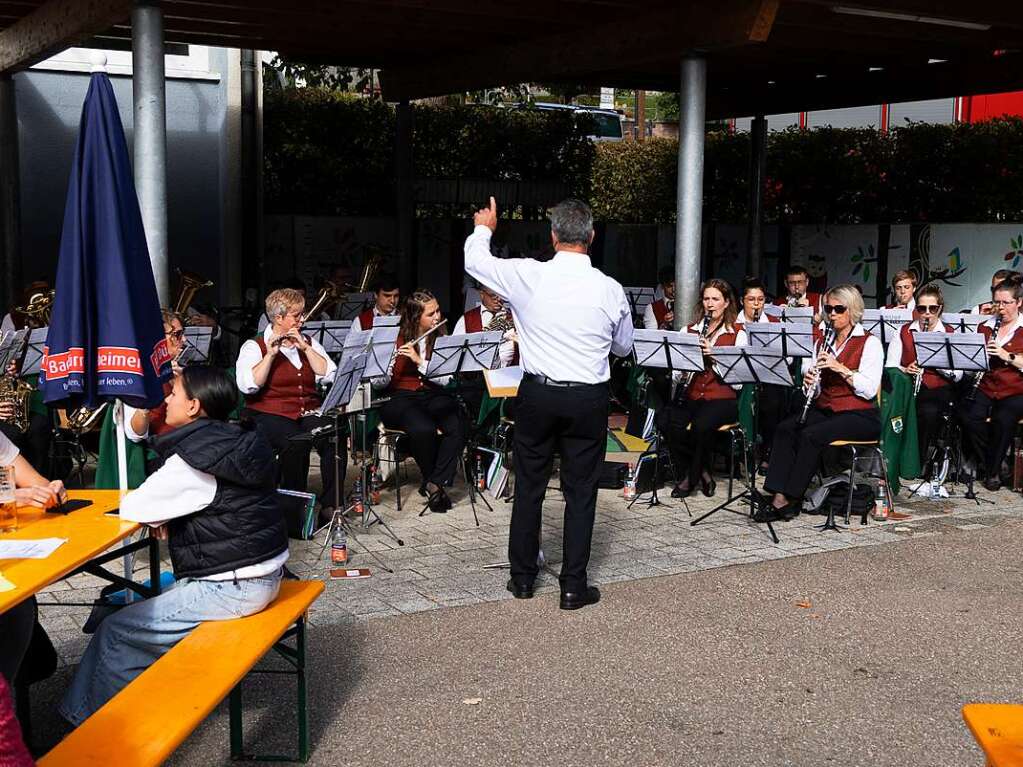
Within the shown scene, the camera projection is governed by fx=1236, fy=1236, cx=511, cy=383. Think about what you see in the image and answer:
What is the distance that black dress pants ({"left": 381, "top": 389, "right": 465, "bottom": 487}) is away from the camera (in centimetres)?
849

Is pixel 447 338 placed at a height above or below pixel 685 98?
below

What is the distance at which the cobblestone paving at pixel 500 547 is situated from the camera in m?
6.25

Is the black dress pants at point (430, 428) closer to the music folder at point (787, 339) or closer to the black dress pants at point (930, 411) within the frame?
the music folder at point (787, 339)

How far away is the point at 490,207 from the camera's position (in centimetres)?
593

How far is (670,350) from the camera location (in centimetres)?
863

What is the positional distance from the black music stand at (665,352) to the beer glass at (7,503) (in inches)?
190

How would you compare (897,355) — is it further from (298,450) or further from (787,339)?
(298,450)

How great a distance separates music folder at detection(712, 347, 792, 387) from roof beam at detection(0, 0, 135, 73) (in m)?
4.85

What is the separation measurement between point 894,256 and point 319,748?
14651 millimetres

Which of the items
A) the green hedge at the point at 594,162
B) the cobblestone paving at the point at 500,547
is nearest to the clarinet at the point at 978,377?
the cobblestone paving at the point at 500,547

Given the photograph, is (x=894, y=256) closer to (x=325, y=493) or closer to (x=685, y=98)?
(x=685, y=98)

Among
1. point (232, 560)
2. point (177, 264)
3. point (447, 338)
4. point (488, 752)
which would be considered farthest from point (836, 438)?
point (177, 264)

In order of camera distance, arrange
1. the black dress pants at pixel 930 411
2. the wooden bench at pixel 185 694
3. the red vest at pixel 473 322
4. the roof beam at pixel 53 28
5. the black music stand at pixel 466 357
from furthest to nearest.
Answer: the black dress pants at pixel 930 411
the red vest at pixel 473 322
the roof beam at pixel 53 28
the black music stand at pixel 466 357
the wooden bench at pixel 185 694

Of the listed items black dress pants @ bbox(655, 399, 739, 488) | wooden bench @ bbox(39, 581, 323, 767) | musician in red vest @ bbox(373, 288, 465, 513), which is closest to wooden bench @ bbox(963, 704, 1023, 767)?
wooden bench @ bbox(39, 581, 323, 767)
